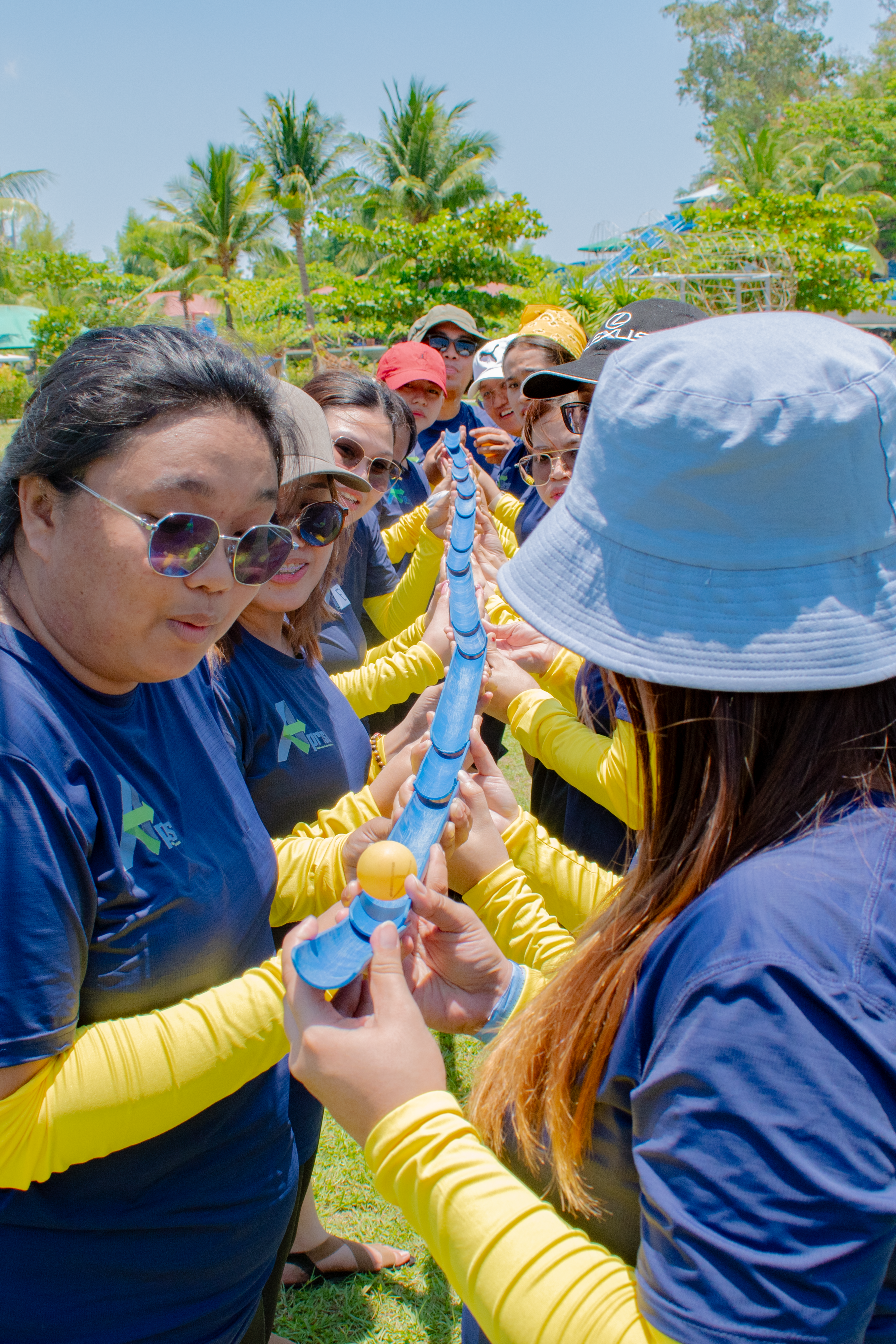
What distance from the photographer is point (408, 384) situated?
536 cm

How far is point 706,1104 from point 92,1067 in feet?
3.23

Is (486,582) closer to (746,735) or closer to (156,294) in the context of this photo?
(746,735)

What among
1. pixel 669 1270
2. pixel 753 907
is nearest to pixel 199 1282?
pixel 669 1270

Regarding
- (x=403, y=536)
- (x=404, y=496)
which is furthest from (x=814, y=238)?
(x=403, y=536)

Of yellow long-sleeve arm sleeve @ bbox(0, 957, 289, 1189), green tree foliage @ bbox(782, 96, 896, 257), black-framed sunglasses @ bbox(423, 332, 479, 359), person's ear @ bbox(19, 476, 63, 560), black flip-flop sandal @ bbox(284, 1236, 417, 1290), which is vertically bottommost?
black flip-flop sandal @ bbox(284, 1236, 417, 1290)

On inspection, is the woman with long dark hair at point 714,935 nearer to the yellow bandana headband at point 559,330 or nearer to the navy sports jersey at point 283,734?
the navy sports jersey at point 283,734

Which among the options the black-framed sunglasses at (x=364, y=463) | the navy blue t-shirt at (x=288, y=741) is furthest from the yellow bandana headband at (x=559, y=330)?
the navy blue t-shirt at (x=288, y=741)

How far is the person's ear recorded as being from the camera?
1.45 m

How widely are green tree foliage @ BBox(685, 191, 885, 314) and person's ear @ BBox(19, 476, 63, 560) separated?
26.2 m

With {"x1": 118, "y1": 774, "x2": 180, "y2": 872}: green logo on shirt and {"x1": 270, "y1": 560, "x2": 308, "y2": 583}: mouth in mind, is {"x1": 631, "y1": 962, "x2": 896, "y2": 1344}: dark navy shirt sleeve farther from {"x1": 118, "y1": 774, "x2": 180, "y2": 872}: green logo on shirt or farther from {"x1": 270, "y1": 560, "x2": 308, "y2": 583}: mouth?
{"x1": 270, "y1": 560, "x2": 308, "y2": 583}: mouth

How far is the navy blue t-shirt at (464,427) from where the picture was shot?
5762 millimetres

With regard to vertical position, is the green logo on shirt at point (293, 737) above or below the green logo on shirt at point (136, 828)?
below

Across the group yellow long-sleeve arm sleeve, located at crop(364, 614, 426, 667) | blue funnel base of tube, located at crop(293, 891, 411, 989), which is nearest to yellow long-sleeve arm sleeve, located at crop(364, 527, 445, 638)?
yellow long-sleeve arm sleeve, located at crop(364, 614, 426, 667)

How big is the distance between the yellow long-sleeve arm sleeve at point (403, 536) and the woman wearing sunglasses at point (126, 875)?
9.68ft
